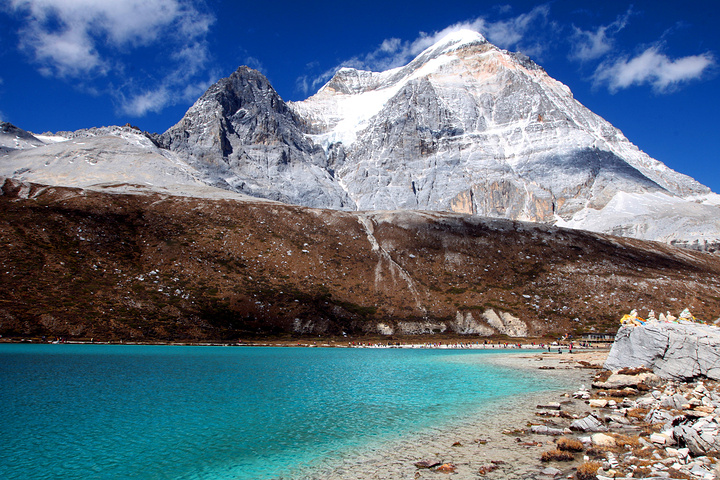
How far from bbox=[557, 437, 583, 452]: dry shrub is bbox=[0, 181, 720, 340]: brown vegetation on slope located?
72284mm

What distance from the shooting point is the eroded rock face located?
30672 millimetres

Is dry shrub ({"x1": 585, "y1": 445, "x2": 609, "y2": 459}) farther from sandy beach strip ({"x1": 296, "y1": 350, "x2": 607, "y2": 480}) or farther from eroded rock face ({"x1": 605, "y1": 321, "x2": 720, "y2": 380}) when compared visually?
eroded rock face ({"x1": 605, "y1": 321, "x2": 720, "y2": 380})

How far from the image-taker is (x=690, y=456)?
14711 mm

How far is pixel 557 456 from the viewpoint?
16391 millimetres

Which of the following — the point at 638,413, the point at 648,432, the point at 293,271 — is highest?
the point at 293,271

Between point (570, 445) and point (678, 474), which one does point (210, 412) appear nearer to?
point (570, 445)

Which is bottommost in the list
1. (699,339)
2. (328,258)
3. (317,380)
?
(317,380)

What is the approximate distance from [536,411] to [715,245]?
182m

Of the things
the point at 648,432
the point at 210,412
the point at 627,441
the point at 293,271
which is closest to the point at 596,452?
the point at 627,441

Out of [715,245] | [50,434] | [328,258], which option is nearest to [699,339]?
[50,434]

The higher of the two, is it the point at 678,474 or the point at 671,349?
the point at 671,349

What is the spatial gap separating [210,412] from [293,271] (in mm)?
79241

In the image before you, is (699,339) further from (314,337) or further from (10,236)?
(10,236)

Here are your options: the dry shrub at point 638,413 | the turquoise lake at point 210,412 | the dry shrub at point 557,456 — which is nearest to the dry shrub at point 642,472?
the dry shrub at point 557,456
